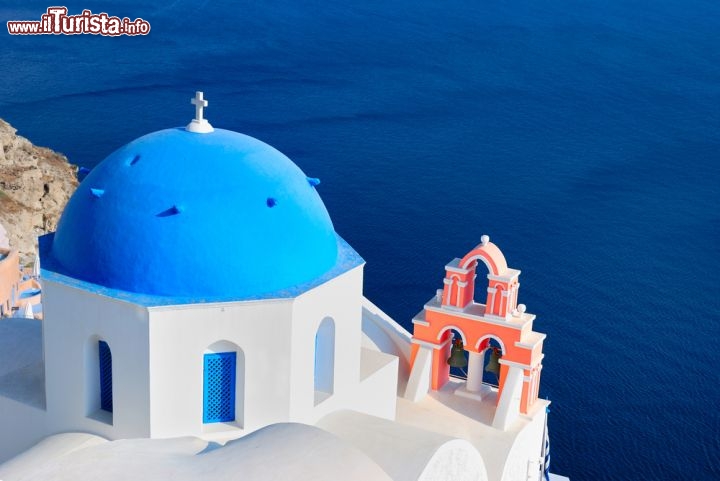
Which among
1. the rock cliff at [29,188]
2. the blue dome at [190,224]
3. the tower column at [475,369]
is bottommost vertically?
the rock cliff at [29,188]

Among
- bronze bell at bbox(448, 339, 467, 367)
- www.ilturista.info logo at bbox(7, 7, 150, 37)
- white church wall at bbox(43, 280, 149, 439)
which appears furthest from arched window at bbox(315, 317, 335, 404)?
www.ilturista.info logo at bbox(7, 7, 150, 37)

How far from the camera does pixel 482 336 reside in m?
15.9

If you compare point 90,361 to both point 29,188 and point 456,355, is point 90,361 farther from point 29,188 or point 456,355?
point 29,188

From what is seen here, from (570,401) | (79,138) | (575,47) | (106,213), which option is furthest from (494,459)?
(575,47)

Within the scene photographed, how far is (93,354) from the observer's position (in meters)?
12.5

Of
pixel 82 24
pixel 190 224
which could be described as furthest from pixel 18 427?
pixel 82 24

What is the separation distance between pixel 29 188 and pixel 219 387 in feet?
80.1

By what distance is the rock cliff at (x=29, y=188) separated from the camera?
1289 inches

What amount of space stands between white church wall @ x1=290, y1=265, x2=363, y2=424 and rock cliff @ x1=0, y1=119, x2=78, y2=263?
1986 cm

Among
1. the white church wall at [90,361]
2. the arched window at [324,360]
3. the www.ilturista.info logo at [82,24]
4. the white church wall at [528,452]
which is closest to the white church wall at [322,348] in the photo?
the arched window at [324,360]

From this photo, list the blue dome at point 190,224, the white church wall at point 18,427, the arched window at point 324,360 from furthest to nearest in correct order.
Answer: the arched window at point 324,360
the white church wall at point 18,427
the blue dome at point 190,224

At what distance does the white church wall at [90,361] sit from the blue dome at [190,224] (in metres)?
0.32

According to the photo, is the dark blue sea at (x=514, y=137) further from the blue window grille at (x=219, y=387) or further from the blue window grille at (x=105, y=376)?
the blue window grille at (x=105, y=376)

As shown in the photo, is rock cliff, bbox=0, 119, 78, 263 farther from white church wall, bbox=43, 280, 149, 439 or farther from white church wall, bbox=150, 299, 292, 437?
white church wall, bbox=150, 299, 292, 437
